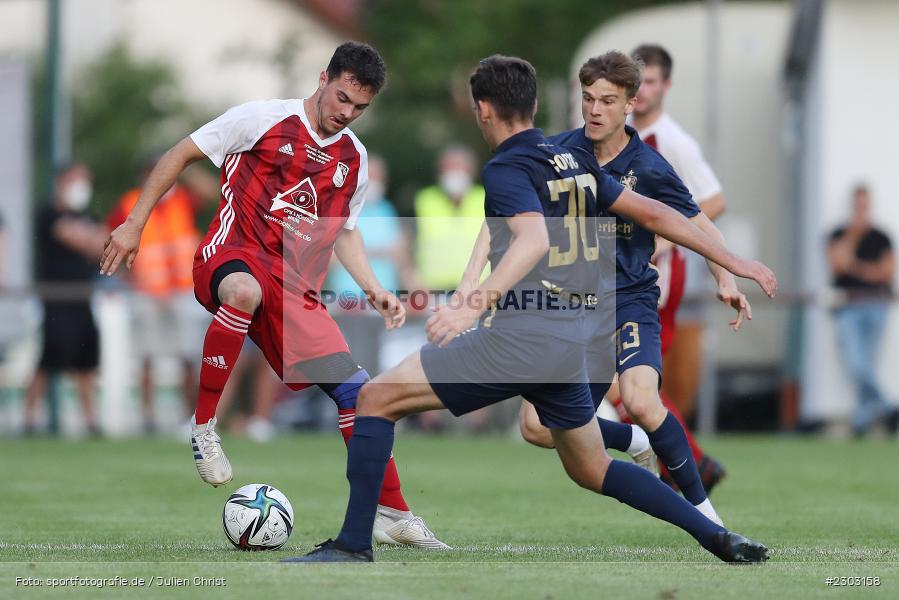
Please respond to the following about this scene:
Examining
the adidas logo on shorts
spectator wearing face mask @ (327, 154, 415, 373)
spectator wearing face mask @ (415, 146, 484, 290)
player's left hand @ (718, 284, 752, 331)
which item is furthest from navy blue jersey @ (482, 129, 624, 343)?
spectator wearing face mask @ (327, 154, 415, 373)

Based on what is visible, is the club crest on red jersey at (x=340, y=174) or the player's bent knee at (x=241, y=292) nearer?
the player's bent knee at (x=241, y=292)

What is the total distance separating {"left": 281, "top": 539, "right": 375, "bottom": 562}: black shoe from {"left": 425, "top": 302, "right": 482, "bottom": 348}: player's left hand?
3.37 feet

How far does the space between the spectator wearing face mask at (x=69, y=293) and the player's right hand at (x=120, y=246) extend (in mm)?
8808

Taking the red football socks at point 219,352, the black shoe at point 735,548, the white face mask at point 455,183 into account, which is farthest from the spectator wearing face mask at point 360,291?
the black shoe at point 735,548

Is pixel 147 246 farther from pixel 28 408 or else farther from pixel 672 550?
pixel 672 550

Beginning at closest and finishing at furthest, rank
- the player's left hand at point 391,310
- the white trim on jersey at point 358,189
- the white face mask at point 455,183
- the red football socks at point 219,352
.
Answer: the player's left hand at point 391,310 < the red football socks at point 219,352 < the white trim on jersey at point 358,189 < the white face mask at point 455,183

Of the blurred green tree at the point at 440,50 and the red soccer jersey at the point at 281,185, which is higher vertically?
the blurred green tree at the point at 440,50

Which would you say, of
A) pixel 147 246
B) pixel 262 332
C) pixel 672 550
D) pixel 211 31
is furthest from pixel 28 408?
pixel 211 31

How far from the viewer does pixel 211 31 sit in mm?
45094

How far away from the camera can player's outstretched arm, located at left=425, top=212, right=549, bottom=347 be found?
5.86 m

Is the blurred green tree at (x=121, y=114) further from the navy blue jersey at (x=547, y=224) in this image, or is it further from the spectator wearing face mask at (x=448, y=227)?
the navy blue jersey at (x=547, y=224)

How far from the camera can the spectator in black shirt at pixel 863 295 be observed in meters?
15.7

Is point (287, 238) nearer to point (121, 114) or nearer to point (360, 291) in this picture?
point (360, 291)

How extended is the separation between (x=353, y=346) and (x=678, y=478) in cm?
897
